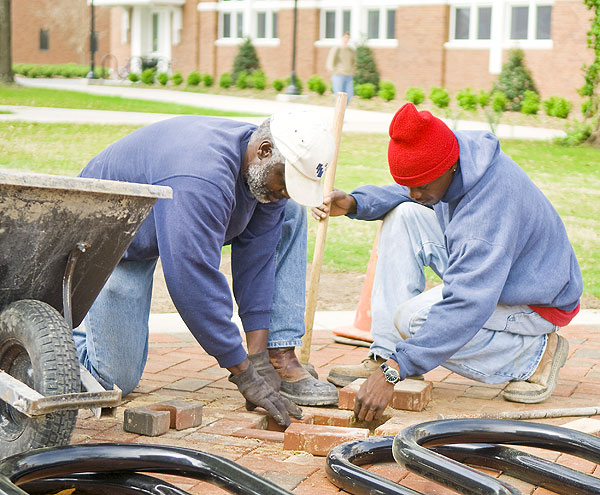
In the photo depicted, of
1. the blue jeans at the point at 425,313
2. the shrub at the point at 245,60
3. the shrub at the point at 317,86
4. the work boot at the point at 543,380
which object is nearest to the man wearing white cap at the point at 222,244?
the blue jeans at the point at 425,313

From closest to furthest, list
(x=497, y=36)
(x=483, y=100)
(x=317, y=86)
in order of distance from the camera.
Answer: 1. (x=483, y=100)
2. (x=497, y=36)
3. (x=317, y=86)

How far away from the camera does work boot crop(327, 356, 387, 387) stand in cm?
417

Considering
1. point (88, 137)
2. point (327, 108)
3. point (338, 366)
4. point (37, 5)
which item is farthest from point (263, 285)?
point (37, 5)

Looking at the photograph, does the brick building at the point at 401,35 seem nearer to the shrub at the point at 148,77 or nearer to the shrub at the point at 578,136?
the shrub at the point at 148,77

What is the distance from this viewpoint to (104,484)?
256cm

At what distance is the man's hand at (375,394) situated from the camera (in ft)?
11.3

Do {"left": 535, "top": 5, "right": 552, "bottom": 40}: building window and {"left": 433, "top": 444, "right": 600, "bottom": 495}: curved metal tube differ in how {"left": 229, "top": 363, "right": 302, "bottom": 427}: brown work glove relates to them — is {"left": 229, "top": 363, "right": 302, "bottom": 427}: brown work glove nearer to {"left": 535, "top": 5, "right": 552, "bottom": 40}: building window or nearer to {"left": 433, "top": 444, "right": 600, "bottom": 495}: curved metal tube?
{"left": 433, "top": 444, "right": 600, "bottom": 495}: curved metal tube

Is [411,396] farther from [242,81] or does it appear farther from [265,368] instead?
[242,81]

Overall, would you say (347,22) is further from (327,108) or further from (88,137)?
(88,137)

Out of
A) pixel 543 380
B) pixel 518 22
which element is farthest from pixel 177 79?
pixel 543 380

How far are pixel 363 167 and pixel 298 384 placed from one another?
853 centimetres

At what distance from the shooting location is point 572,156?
13.9 meters

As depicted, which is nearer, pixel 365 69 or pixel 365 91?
pixel 365 91

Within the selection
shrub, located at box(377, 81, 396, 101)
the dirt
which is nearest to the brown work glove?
the dirt
